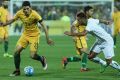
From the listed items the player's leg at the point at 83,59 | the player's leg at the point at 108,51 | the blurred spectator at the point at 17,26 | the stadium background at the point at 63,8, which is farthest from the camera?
the stadium background at the point at 63,8

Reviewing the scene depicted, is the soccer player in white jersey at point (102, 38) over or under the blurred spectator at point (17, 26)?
over

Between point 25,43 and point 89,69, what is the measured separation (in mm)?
2713

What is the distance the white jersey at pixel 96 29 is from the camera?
51.9 ft

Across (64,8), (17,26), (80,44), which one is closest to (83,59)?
(80,44)

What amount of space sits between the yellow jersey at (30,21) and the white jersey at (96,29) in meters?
1.68

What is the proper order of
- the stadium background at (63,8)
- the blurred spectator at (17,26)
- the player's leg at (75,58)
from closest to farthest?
the player's leg at (75,58), the blurred spectator at (17,26), the stadium background at (63,8)

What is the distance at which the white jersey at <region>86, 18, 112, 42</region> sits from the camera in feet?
51.9

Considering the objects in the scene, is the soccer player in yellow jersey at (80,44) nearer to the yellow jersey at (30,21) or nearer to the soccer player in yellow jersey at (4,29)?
the yellow jersey at (30,21)

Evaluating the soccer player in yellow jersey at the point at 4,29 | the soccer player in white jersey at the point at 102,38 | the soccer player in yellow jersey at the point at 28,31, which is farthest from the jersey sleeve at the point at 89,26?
the soccer player in yellow jersey at the point at 4,29

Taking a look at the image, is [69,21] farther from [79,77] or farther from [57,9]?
[79,77]

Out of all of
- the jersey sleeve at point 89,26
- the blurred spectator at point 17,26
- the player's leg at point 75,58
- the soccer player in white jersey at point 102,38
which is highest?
the jersey sleeve at point 89,26

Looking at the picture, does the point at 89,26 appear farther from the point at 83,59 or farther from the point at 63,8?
the point at 63,8

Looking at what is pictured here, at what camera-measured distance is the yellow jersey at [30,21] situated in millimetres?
16641

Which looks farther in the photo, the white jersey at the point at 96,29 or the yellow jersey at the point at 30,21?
the yellow jersey at the point at 30,21
